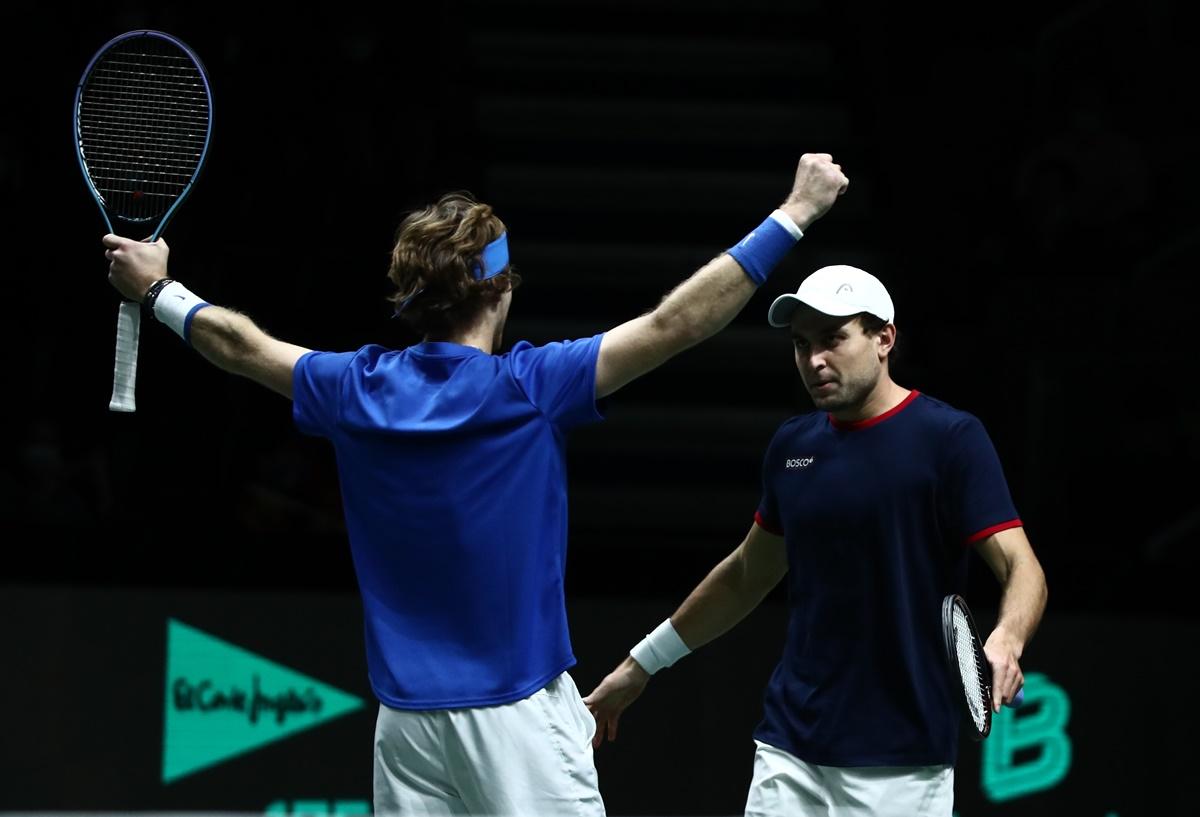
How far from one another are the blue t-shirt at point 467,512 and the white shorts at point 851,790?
2.26 feet

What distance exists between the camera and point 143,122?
12.9ft

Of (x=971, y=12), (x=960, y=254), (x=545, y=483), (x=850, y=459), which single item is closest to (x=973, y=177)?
(x=960, y=254)

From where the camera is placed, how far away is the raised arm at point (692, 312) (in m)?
3.12

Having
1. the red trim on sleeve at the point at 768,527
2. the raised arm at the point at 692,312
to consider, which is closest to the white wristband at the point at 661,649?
the red trim on sleeve at the point at 768,527

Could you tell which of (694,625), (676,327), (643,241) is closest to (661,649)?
(694,625)

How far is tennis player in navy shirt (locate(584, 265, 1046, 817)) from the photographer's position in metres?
3.57

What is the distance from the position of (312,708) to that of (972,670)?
2924mm

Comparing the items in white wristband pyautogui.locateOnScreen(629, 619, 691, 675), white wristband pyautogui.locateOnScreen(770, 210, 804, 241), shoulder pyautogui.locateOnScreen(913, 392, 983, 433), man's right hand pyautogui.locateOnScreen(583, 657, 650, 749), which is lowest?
man's right hand pyautogui.locateOnScreen(583, 657, 650, 749)

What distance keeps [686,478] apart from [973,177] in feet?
7.74

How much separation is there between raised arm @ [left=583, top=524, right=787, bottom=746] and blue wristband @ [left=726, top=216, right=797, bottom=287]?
36.4 inches

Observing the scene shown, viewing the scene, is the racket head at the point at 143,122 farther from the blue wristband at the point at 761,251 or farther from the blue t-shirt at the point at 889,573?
the blue t-shirt at the point at 889,573

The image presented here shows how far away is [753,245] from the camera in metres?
3.17

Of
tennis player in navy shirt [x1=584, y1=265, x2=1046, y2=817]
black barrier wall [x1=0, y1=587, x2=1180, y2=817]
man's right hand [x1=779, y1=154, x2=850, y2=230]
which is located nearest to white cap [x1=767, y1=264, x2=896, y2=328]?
tennis player in navy shirt [x1=584, y1=265, x2=1046, y2=817]

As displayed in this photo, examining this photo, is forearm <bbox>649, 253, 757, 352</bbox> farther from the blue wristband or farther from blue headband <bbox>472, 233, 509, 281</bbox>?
blue headband <bbox>472, 233, 509, 281</bbox>
